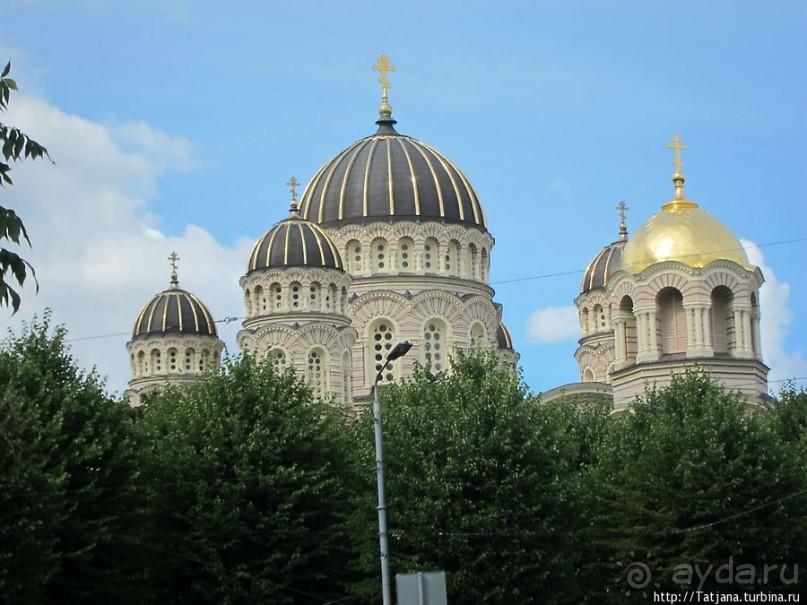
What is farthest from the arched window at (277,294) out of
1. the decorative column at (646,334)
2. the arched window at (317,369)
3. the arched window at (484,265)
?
the decorative column at (646,334)

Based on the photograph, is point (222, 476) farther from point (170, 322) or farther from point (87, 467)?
point (170, 322)

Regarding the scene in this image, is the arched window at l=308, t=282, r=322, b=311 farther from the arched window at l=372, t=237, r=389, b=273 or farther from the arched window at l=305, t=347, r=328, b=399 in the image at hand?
the arched window at l=372, t=237, r=389, b=273

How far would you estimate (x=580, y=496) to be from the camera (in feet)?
124

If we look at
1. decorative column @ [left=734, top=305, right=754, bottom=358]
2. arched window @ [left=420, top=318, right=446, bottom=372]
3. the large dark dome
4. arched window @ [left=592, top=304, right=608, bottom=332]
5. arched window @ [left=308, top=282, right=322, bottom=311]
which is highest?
the large dark dome

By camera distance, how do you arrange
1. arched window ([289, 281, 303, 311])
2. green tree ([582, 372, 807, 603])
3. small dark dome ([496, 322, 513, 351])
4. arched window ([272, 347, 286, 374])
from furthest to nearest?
small dark dome ([496, 322, 513, 351])
arched window ([289, 281, 303, 311])
arched window ([272, 347, 286, 374])
green tree ([582, 372, 807, 603])

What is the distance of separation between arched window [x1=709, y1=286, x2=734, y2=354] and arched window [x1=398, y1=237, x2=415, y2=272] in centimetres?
2177

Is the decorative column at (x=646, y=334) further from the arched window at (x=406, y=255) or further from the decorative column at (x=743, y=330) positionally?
the arched window at (x=406, y=255)

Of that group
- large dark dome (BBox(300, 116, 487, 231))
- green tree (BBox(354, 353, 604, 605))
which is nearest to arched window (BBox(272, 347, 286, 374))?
large dark dome (BBox(300, 116, 487, 231))

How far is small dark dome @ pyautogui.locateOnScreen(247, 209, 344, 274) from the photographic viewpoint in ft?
205

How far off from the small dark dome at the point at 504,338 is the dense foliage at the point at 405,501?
36856 millimetres

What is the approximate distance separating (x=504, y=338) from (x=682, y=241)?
29387 mm

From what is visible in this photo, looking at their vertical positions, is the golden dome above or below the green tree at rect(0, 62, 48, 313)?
above

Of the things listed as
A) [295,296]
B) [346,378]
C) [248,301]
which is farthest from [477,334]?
[248,301]

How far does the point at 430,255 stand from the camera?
228 feet
